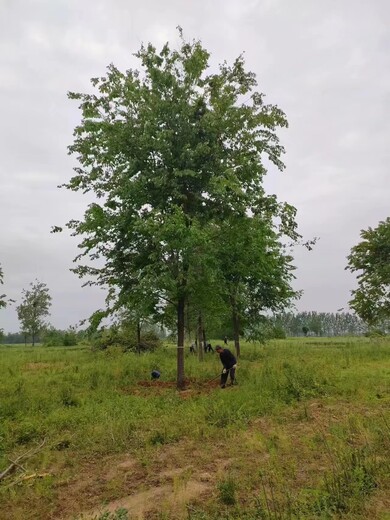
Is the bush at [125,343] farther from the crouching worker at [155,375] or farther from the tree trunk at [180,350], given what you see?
the tree trunk at [180,350]

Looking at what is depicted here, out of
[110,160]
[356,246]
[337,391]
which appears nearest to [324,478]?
[337,391]

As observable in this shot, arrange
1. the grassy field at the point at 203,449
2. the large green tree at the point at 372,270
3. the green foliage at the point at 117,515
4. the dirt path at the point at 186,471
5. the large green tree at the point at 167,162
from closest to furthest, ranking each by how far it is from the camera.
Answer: the green foliage at the point at 117,515
the grassy field at the point at 203,449
the dirt path at the point at 186,471
the large green tree at the point at 167,162
the large green tree at the point at 372,270

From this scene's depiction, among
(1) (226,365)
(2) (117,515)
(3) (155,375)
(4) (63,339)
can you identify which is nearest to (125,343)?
(3) (155,375)

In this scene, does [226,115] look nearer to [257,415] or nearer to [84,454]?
[257,415]

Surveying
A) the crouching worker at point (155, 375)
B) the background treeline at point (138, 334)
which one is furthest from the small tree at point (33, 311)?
the crouching worker at point (155, 375)

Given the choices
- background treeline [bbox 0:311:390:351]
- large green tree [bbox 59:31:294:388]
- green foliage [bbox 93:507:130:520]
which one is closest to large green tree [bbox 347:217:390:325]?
background treeline [bbox 0:311:390:351]

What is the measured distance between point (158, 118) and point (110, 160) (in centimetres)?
220

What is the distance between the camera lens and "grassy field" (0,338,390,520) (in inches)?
212

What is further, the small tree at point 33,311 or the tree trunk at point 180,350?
the small tree at point 33,311

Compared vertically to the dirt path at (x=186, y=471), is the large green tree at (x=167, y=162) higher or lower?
higher

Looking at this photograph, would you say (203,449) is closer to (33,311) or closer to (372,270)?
(372,270)

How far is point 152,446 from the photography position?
8180 millimetres

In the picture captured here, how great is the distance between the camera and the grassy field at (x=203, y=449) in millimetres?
5379

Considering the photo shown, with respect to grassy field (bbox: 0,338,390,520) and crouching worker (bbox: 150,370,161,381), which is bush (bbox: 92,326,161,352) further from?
grassy field (bbox: 0,338,390,520)
